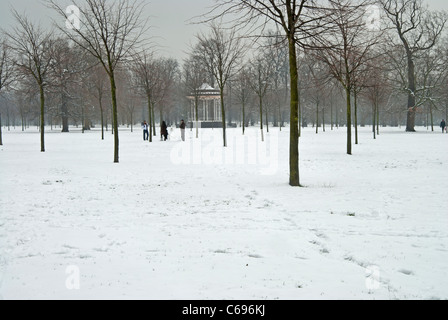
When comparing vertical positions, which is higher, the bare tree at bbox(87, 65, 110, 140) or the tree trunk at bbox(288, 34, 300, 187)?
the bare tree at bbox(87, 65, 110, 140)

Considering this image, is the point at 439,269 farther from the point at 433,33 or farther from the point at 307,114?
the point at 307,114

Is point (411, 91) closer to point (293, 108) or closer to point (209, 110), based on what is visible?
point (209, 110)

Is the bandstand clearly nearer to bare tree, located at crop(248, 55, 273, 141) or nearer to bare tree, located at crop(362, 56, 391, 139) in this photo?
bare tree, located at crop(248, 55, 273, 141)

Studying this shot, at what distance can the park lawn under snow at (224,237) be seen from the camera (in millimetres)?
3645

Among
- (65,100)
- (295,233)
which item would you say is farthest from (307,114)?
(295,233)

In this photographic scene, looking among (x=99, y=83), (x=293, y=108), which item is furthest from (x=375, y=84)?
(x=99, y=83)

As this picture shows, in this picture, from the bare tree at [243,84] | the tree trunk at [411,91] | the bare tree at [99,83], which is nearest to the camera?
the bare tree at [243,84]

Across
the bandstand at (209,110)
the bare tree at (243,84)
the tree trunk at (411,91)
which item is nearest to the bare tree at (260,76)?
the bare tree at (243,84)

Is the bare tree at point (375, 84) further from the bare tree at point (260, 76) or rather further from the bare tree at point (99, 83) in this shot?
the bare tree at point (99, 83)

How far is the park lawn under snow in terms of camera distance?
12.0 ft

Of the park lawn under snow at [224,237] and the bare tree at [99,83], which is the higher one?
the bare tree at [99,83]

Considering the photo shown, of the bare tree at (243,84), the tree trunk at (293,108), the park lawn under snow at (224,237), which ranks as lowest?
the park lawn under snow at (224,237)

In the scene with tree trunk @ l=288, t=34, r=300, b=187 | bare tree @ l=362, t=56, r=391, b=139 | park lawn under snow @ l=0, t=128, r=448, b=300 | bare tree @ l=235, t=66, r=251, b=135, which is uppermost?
bare tree @ l=235, t=66, r=251, b=135

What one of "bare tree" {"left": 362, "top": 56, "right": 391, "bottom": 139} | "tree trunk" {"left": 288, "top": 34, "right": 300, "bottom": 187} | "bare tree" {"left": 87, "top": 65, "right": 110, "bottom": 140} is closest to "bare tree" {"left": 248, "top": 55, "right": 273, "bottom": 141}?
"bare tree" {"left": 362, "top": 56, "right": 391, "bottom": 139}
